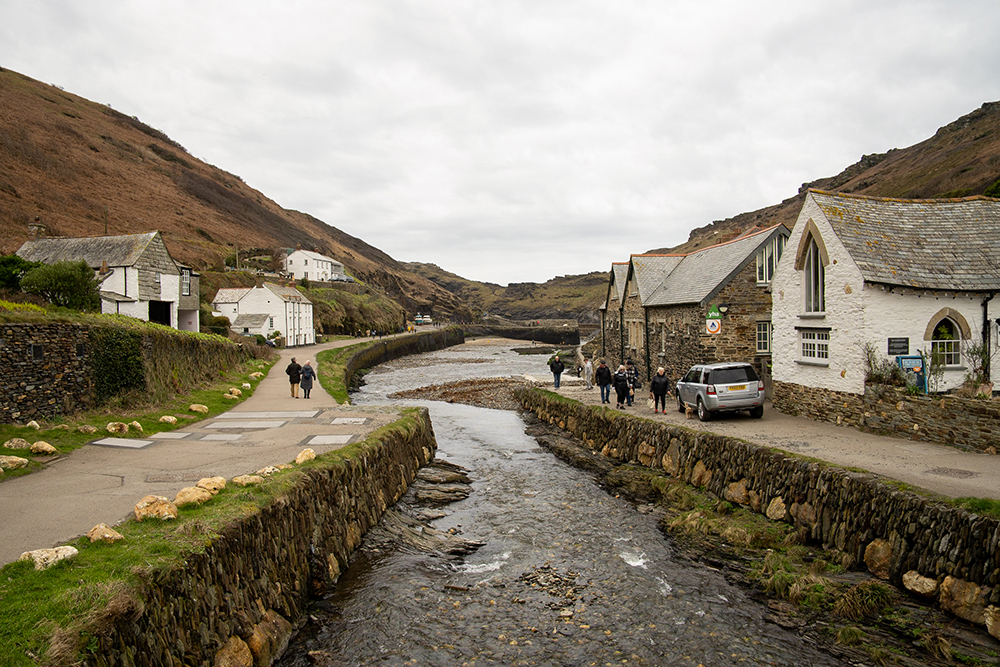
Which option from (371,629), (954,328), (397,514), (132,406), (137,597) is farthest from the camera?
(132,406)

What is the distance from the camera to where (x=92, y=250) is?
3941 cm

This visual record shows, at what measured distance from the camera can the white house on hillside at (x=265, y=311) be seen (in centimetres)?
5622

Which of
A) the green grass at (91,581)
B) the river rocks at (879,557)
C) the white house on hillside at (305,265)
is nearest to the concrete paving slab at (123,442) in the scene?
the green grass at (91,581)

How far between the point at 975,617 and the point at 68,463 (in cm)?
1503

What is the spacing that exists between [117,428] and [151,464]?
3857 mm

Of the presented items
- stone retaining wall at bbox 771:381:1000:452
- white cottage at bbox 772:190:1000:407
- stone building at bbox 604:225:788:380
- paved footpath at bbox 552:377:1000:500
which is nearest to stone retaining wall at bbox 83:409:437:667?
paved footpath at bbox 552:377:1000:500

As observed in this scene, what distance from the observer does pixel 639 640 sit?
813 cm

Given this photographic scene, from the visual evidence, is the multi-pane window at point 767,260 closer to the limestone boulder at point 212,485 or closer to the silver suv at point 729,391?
the silver suv at point 729,391

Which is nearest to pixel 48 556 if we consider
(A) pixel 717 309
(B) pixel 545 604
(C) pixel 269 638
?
(C) pixel 269 638

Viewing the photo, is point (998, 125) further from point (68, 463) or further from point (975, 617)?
point (68, 463)

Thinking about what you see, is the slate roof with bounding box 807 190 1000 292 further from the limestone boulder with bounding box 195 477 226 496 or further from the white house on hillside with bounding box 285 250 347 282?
the white house on hillside with bounding box 285 250 347 282

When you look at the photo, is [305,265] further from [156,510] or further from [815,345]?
[156,510]

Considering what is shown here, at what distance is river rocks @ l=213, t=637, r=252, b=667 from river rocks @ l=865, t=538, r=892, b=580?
29.8 feet

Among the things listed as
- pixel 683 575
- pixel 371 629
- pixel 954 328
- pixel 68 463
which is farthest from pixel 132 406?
pixel 954 328
